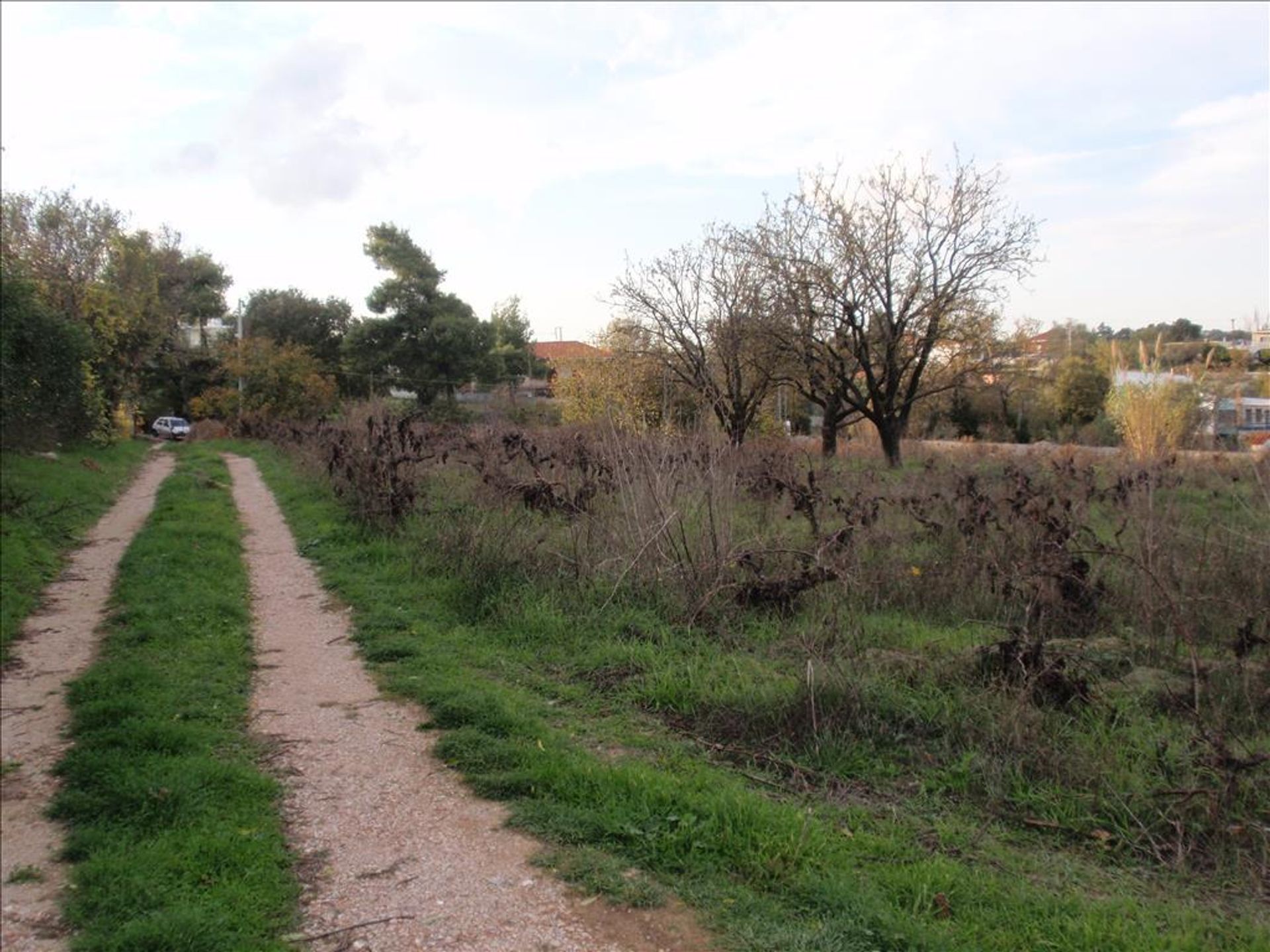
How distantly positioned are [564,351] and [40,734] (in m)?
48.8

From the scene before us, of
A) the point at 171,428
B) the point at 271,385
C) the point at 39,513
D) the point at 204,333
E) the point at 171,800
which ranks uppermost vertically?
the point at 204,333

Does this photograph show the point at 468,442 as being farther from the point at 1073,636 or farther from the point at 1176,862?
the point at 1176,862

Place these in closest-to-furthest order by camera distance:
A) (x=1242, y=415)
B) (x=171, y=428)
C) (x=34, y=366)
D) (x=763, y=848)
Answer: (x=763, y=848), (x=34, y=366), (x=1242, y=415), (x=171, y=428)

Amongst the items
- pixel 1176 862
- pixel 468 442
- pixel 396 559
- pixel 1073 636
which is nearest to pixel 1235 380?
pixel 468 442

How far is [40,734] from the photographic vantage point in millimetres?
5211

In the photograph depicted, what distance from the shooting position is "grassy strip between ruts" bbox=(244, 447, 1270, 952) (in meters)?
3.62

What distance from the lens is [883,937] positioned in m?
3.53

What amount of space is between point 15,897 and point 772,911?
8.92 ft

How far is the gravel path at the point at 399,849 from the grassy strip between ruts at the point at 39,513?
2.45m

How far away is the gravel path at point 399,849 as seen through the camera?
11.6 feet

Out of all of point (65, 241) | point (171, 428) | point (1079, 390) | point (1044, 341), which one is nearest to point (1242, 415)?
point (1079, 390)

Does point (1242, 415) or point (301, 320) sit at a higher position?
point (301, 320)

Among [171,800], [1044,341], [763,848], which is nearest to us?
[763,848]

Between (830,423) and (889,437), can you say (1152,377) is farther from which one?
(830,423)
